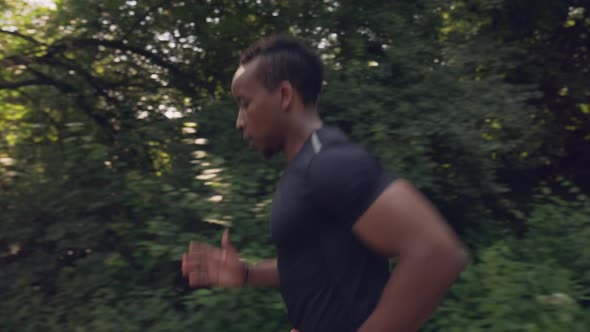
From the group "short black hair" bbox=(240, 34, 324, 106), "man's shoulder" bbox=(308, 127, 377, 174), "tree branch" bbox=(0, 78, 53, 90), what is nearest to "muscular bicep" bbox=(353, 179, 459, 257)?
"man's shoulder" bbox=(308, 127, 377, 174)

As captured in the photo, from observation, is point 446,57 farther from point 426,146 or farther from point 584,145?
point 584,145

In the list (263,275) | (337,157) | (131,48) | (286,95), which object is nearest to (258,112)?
(286,95)

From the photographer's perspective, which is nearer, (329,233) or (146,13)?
(329,233)

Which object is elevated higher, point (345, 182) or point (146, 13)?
point (146, 13)

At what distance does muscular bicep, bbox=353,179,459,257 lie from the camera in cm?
143

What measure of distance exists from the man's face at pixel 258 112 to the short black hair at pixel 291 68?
0.09 feet

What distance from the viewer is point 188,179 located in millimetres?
5051

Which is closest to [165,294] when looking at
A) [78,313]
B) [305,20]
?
[78,313]

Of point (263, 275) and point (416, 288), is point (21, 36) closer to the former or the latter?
point (263, 275)

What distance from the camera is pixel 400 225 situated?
144 centimetres

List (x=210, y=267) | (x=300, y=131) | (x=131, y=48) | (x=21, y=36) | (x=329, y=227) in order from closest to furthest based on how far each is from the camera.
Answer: (x=329, y=227) → (x=300, y=131) → (x=210, y=267) → (x=21, y=36) → (x=131, y=48)

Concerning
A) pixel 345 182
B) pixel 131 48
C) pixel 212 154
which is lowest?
pixel 212 154

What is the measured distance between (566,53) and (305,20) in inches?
194

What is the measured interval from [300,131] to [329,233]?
37cm
